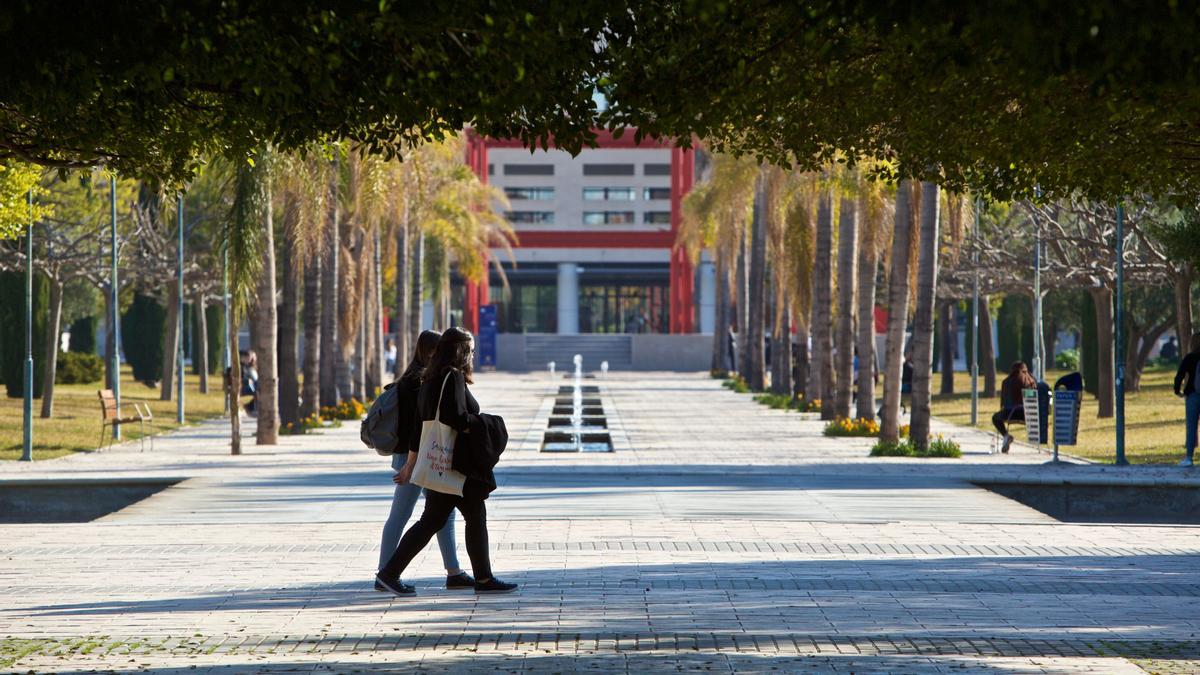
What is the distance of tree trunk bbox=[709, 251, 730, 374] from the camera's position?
61.6 meters

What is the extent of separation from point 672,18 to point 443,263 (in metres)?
47.0

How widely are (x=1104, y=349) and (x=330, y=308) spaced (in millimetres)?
15529

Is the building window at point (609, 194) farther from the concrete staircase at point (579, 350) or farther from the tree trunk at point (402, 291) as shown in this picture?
the tree trunk at point (402, 291)

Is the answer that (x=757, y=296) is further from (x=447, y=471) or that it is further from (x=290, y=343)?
(x=447, y=471)

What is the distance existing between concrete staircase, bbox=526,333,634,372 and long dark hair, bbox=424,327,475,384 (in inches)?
2572

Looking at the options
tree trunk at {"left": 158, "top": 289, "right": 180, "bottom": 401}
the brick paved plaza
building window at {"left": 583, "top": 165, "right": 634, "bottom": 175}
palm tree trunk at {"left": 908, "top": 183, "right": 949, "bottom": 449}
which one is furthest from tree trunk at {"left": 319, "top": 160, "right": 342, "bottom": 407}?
building window at {"left": 583, "top": 165, "right": 634, "bottom": 175}

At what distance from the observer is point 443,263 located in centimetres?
5362

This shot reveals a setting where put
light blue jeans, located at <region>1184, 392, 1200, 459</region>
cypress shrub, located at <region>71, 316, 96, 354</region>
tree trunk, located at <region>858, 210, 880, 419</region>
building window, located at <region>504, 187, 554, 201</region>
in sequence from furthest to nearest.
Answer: building window, located at <region>504, 187, 554, 201</region>, cypress shrub, located at <region>71, 316, 96, 354</region>, tree trunk, located at <region>858, 210, 880, 419</region>, light blue jeans, located at <region>1184, 392, 1200, 459</region>

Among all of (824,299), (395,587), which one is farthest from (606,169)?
(395,587)

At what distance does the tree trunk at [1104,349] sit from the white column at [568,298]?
55.5m

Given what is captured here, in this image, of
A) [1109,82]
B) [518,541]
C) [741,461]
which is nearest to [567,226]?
[741,461]

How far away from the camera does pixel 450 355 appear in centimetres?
923

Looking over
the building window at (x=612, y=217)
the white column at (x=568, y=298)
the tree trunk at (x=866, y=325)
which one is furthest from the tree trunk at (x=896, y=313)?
the building window at (x=612, y=217)

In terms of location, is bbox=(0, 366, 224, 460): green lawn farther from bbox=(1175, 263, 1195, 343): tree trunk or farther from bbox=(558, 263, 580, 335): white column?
bbox=(558, 263, 580, 335): white column
